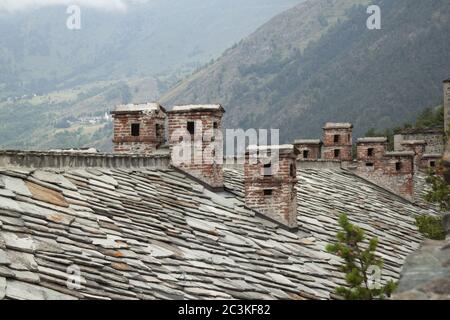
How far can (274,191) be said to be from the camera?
51.8 ft

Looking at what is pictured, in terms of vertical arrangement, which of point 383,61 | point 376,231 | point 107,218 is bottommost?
point 376,231

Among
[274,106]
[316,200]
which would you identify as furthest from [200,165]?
[274,106]

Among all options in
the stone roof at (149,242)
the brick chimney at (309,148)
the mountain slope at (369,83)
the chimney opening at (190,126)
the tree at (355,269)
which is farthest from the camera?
the mountain slope at (369,83)

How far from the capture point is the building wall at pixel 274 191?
50.9ft

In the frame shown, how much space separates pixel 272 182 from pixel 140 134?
3.65 m

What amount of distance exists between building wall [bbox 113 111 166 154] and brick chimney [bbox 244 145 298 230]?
282 centimetres

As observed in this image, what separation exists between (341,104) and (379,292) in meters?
139

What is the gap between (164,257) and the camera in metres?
10.7

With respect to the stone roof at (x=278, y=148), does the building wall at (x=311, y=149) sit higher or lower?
lower

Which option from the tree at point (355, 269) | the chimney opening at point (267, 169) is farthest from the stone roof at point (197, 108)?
the tree at point (355, 269)

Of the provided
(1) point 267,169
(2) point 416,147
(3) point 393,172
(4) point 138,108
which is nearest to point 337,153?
(3) point 393,172

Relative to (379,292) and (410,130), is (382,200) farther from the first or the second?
(410,130)

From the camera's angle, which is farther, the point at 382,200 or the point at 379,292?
the point at 382,200

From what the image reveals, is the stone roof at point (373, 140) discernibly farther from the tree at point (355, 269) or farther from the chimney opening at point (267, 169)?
the tree at point (355, 269)
